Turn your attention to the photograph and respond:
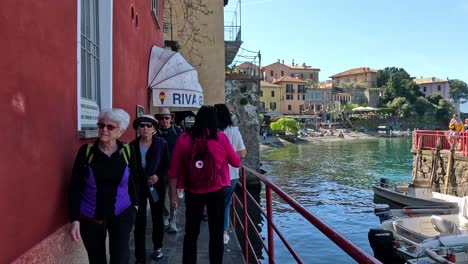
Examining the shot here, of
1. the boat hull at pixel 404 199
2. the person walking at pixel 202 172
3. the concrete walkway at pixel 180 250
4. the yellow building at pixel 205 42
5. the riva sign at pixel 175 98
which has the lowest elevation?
the boat hull at pixel 404 199

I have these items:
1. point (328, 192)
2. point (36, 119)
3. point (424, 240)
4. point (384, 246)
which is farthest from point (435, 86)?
point (36, 119)

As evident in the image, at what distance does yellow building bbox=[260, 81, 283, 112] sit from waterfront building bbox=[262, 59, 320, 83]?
18316mm

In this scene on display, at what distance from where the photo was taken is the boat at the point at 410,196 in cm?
2078

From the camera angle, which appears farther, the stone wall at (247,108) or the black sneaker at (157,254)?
the stone wall at (247,108)

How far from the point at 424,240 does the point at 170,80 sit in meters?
9.32

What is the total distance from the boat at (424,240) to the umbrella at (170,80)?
7638 millimetres

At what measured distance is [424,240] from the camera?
13.4 metres

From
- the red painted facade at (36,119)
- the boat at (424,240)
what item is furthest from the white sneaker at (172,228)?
the boat at (424,240)

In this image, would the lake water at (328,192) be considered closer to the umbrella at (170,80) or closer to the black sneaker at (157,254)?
the black sneaker at (157,254)

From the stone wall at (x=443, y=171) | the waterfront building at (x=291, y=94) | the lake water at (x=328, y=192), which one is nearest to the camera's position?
the lake water at (x=328, y=192)

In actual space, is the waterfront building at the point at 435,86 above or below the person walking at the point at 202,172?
above

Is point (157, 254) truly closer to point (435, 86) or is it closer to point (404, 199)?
point (404, 199)

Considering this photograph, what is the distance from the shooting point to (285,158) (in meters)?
50.2

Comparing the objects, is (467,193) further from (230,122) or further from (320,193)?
(230,122)
